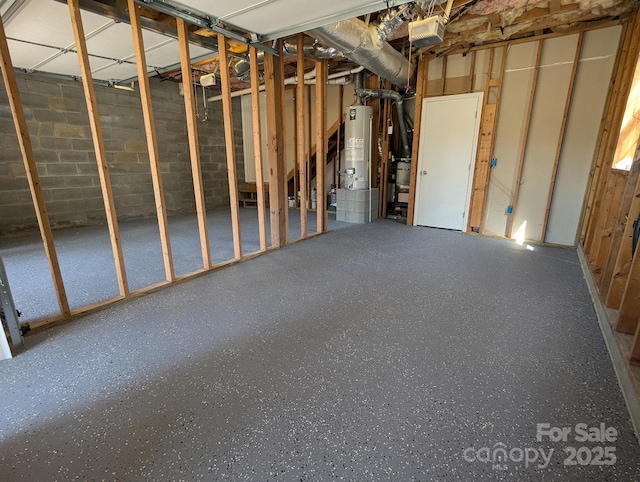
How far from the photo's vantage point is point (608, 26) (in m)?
3.34

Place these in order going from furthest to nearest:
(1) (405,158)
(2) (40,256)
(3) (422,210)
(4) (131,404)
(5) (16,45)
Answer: (1) (405,158)
(3) (422,210)
(2) (40,256)
(5) (16,45)
(4) (131,404)

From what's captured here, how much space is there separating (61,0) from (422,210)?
15.4ft

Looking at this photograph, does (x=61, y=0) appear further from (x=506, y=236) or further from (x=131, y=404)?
(x=506, y=236)

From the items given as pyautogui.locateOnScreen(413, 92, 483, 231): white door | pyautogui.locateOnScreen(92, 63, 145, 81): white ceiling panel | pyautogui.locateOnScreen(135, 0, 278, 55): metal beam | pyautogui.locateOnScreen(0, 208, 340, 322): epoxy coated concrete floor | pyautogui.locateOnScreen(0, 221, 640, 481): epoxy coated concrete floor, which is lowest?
pyautogui.locateOnScreen(0, 221, 640, 481): epoxy coated concrete floor

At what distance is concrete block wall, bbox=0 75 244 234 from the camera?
4.37 meters

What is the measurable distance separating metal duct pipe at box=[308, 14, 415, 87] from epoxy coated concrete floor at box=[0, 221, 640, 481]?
242cm

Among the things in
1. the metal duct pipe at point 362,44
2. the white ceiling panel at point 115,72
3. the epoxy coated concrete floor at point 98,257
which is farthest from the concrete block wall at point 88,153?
the metal duct pipe at point 362,44

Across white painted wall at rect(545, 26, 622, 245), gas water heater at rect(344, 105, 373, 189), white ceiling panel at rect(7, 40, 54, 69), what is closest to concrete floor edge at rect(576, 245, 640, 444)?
white painted wall at rect(545, 26, 622, 245)

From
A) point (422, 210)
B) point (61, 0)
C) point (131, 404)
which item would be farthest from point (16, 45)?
point (422, 210)

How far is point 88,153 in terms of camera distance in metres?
5.02

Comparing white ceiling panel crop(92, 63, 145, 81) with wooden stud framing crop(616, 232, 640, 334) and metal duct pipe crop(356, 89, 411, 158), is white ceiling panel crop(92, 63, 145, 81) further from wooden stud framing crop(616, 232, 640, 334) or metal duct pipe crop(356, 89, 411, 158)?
wooden stud framing crop(616, 232, 640, 334)

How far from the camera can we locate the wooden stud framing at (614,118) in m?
2.95

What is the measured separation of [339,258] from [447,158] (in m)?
2.48

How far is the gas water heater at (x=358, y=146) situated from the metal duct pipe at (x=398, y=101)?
0.29 metres
